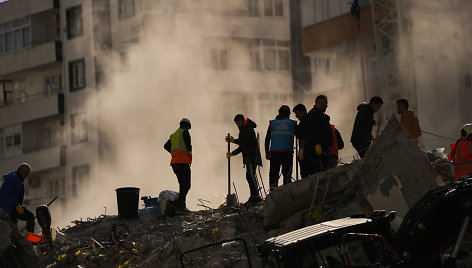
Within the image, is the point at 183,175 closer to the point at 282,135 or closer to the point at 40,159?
the point at 282,135

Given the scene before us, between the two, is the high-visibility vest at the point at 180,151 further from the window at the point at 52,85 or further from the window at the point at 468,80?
the window at the point at 52,85

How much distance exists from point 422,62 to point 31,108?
21.3 m

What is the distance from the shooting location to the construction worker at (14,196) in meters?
17.8

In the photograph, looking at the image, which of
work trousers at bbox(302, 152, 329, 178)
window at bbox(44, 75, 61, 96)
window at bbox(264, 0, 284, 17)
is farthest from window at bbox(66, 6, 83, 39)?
work trousers at bbox(302, 152, 329, 178)

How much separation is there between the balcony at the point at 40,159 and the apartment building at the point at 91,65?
1.9 inches

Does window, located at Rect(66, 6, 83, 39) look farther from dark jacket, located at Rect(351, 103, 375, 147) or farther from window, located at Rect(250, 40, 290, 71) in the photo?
dark jacket, located at Rect(351, 103, 375, 147)

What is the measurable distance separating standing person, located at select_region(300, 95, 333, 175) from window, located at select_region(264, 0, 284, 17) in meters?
31.9

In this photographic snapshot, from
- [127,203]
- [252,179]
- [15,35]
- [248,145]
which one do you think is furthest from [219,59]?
Answer: [252,179]

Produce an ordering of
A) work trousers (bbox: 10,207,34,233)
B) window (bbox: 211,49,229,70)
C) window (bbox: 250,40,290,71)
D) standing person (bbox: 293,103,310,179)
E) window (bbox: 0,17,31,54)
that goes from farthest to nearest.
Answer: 1. window (bbox: 0,17,31,54)
2. window (bbox: 250,40,290,71)
3. window (bbox: 211,49,229,70)
4. work trousers (bbox: 10,207,34,233)
5. standing person (bbox: 293,103,310,179)

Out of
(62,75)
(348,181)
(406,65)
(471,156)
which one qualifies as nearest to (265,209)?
(348,181)

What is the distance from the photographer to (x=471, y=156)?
1505 centimetres

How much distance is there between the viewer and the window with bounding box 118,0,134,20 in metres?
45.5

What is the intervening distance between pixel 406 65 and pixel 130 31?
14682mm

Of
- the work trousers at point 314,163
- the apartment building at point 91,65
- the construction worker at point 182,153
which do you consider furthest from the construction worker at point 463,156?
the apartment building at point 91,65
